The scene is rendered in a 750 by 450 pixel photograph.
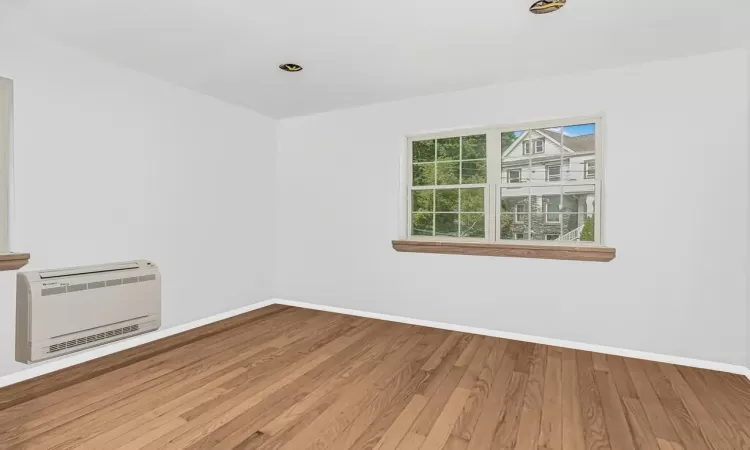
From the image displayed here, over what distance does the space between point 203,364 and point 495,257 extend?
265 centimetres

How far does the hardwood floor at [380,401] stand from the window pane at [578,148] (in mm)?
1557

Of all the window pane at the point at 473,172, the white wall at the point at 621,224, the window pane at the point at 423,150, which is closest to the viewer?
the white wall at the point at 621,224

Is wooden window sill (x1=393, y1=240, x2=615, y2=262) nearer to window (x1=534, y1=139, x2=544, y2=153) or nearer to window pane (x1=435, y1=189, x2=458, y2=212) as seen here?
window pane (x1=435, y1=189, x2=458, y2=212)

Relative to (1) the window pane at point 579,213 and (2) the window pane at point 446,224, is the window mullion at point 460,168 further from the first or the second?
(1) the window pane at point 579,213

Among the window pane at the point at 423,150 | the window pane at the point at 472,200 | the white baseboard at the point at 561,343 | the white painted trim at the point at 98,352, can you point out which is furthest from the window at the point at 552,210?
→ the white painted trim at the point at 98,352

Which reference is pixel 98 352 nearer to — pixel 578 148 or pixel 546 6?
pixel 546 6

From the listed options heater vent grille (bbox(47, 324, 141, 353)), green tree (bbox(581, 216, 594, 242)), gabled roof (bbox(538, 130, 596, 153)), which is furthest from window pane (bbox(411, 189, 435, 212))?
heater vent grille (bbox(47, 324, 141, 353))

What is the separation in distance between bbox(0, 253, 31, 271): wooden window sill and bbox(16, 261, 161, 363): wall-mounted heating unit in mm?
73

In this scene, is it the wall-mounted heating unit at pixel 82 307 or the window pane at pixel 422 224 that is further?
the window pane at pixel 422 224

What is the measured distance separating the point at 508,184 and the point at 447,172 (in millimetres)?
639

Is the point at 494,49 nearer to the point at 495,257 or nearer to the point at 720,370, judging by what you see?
the point at 495,257

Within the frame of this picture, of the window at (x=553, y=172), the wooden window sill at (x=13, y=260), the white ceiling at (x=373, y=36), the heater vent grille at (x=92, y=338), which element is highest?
the white ceiling at (x=373, y=36)

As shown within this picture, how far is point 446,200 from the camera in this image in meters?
3.96

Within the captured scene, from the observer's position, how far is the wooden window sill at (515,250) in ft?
10.3
